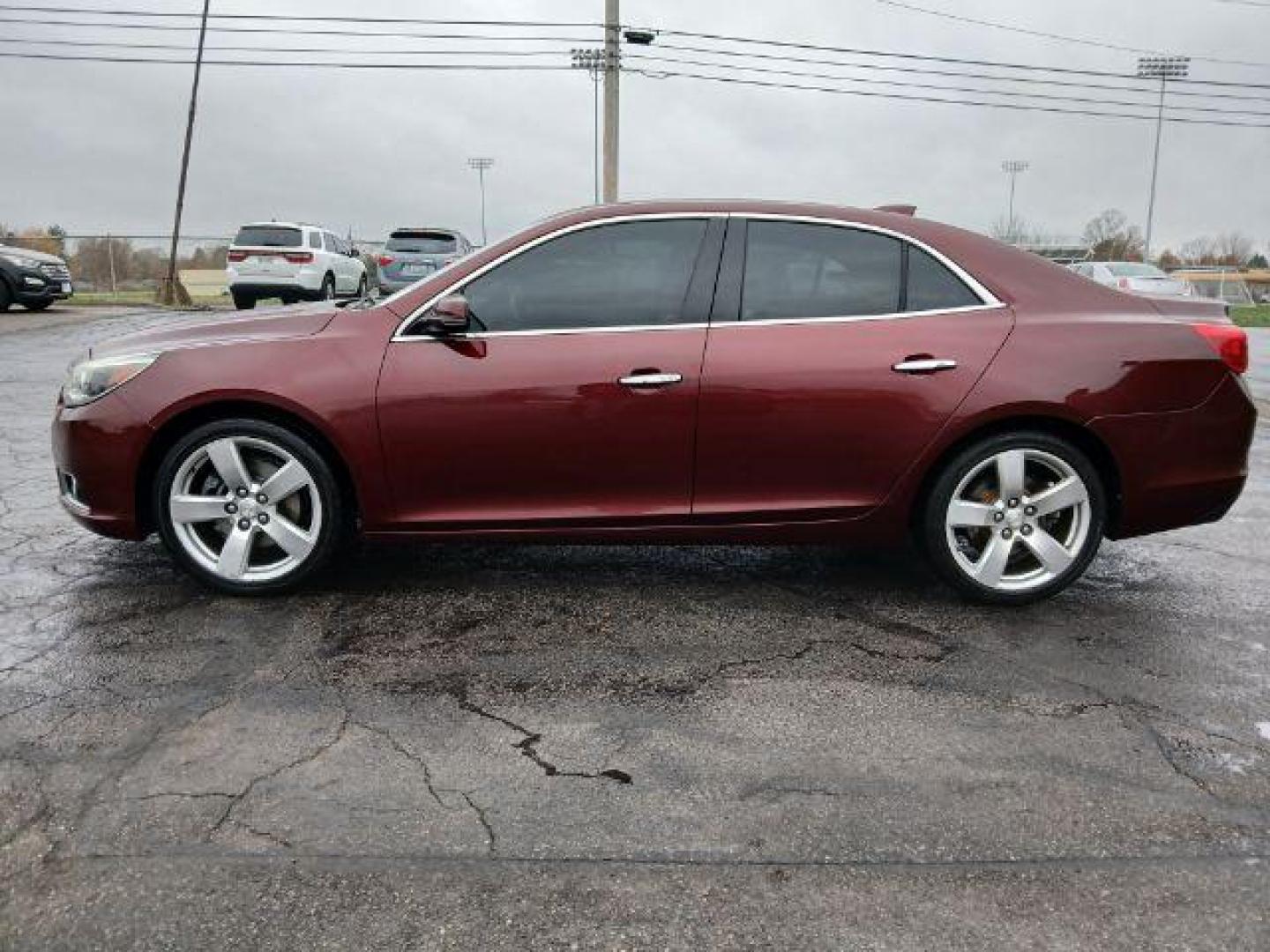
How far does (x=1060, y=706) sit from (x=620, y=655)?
1.44m

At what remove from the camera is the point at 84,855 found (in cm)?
228

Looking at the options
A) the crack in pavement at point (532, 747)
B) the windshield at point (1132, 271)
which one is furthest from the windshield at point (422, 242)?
the crack in pavement at point (532, 747)

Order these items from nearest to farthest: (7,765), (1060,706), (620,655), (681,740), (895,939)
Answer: (895,939)
(7,765)
(681,740)
(1060,706)
(620,655)

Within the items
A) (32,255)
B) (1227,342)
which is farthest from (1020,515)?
(32,255)

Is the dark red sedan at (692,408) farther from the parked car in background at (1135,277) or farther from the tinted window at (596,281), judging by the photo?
the parked car in background at (1135,277)

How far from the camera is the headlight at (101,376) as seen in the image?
390 cm

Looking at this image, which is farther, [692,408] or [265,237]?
[265,237]

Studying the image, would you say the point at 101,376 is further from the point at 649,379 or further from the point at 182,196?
the point at 182,196

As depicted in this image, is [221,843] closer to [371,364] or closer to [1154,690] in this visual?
[371,364]

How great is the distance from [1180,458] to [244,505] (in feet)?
12.2

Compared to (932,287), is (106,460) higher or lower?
lower

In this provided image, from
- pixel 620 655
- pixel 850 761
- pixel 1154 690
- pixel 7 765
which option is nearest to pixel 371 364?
pixel 620 655

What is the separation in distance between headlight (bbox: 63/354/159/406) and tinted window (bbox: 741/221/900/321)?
7.83ft

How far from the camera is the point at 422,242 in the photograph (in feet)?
68.7
